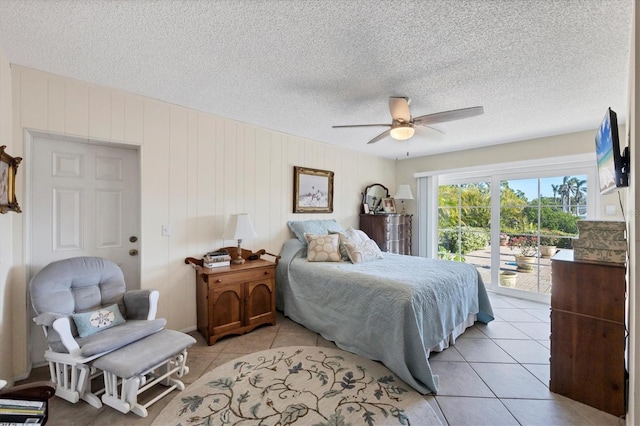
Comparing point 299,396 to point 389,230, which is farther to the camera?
point 389,230

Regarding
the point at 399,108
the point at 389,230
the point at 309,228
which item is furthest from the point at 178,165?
the point at 389,230

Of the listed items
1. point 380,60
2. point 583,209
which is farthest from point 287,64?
point 583,209

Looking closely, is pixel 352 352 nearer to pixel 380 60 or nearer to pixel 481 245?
pixel 380 60

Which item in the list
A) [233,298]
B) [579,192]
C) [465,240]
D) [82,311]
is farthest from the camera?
[465,240]

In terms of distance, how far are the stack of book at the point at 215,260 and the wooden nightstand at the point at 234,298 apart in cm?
6

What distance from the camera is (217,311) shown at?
8.48 feet

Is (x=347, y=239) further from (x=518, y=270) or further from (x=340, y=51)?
(x=518, y=270)

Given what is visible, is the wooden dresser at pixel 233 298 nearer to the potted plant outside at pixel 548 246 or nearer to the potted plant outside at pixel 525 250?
the potted plant outside at pixel 525 250

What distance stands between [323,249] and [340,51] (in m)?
2.11

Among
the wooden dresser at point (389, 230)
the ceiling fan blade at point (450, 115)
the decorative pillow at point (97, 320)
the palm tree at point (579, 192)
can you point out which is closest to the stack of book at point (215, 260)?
the decorative pillow at point (97, 320)

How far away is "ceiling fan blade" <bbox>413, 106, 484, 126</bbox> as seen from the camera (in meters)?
1.94

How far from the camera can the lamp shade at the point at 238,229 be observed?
2.85 metres

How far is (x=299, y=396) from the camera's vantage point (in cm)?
185

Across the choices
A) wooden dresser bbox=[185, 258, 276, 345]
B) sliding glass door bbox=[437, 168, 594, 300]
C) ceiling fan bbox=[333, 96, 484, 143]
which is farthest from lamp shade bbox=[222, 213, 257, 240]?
sliding glass door bbox=[437, 168, 594, 300]
